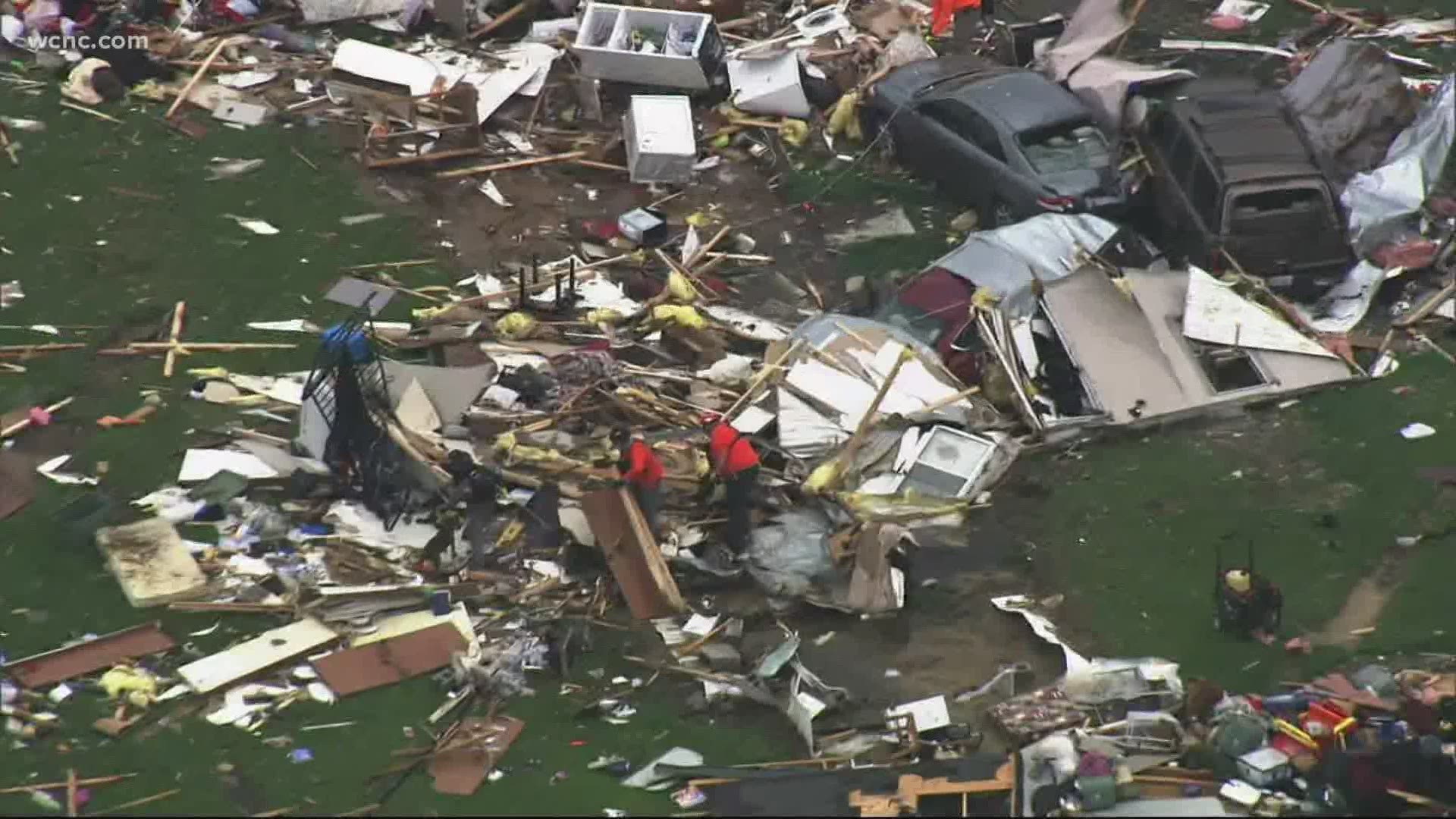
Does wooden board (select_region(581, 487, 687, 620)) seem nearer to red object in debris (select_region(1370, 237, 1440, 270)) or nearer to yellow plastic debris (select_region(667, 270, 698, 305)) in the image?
yellow plastic debris (select_region(667, 270, 698, 305))

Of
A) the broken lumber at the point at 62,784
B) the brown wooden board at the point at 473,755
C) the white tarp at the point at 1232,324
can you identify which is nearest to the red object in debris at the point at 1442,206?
the white tarp at the point at 1232,324

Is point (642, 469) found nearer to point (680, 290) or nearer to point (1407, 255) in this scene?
point (680, 290)

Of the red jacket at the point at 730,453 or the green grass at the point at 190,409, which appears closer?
the green grass at the point at 190,409

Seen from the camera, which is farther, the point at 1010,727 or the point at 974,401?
the point at 974,401

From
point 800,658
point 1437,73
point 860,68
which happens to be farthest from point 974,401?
point 1437,73

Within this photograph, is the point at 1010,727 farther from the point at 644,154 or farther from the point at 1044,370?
the point at 644,154

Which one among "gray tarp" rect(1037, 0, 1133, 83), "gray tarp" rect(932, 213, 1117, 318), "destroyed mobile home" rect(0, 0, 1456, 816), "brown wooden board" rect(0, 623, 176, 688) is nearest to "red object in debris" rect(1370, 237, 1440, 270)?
"destroyed mobile home" rect(0, 0, 1456, 816)

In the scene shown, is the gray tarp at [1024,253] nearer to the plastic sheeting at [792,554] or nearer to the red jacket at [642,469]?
the plastic sheeting at [792,554]
